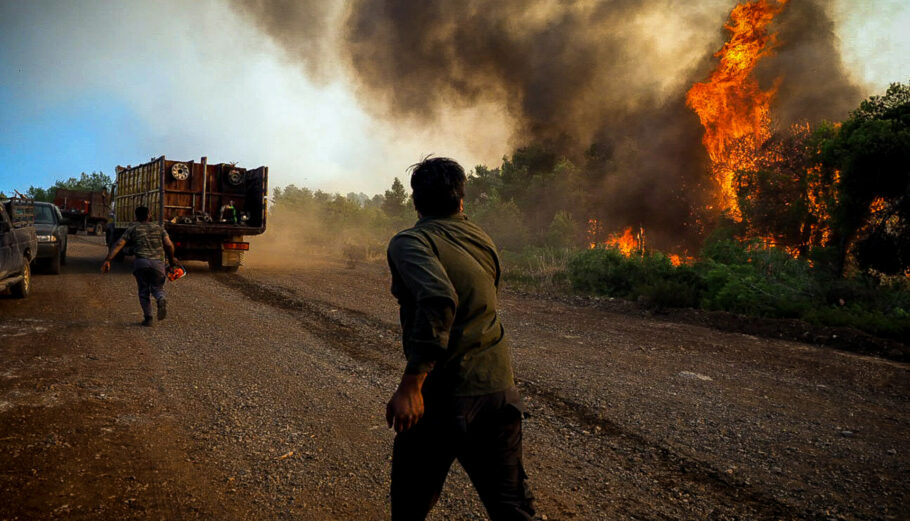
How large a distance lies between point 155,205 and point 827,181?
15.3 metres

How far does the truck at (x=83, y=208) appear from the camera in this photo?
30.9 m

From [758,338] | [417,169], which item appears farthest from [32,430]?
[758,338]

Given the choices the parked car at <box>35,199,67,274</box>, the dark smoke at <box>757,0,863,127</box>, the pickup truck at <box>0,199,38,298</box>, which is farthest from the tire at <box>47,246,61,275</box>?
the dark smoke at <box>757,0,863,127</box>

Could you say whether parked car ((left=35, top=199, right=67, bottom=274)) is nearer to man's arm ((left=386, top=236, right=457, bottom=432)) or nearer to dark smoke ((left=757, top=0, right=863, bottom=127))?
man's arm ((left=386, top=236, right=457, bottom=432))

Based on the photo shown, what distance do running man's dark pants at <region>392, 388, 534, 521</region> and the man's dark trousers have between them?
252 inches

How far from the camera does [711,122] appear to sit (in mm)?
18281

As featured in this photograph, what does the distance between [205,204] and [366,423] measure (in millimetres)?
11637

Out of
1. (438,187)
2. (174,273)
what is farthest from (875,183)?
(174,273)

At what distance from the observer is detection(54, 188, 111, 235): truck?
1218 inches

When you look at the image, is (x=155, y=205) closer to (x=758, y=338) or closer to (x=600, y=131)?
(x=758, y=338)

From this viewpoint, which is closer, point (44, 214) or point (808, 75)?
point (44, 214)

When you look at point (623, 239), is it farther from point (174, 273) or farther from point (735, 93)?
point (174, 273)

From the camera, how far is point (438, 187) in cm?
200

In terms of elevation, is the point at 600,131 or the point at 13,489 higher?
the point at 600,131
